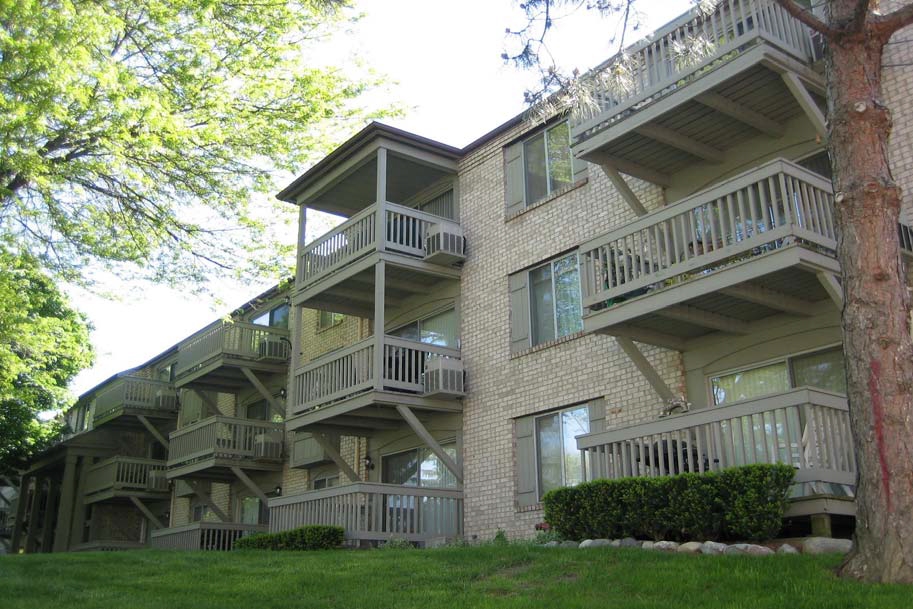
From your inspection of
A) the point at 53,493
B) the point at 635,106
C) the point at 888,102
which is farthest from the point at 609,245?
the point at 53,493

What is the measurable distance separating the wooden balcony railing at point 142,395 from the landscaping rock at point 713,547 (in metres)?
25.5

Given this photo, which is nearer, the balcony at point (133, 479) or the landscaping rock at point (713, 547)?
the landscaping rock at point (713, 547)

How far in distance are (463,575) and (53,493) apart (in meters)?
34.5

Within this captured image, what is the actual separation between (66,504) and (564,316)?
24971 mm

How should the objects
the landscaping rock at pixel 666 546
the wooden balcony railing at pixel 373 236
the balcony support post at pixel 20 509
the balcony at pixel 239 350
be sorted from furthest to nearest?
1. the balcony support post at pixel 20 509
2. the balcony at pixel 239 350
3. the wooden balcony railing at pixel 373 236
4. the landscaping rock at pixel 666 546

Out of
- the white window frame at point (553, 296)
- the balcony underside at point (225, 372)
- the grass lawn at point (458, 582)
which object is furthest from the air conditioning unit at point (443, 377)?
the balcony underside at point (225, 372)

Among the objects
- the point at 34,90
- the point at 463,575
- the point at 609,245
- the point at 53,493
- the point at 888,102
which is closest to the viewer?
the point at 463,575

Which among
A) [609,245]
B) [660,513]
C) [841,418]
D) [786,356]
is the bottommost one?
[660,513]

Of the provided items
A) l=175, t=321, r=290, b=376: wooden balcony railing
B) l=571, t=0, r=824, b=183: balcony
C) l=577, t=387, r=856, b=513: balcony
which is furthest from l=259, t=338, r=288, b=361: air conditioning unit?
l=577, t=387, r=856, b=513: balcony

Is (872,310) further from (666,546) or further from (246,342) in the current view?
(246,342)

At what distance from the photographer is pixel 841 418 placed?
11188 millimetres

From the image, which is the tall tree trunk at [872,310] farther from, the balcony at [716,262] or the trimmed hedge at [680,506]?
the balcony at [716,262]

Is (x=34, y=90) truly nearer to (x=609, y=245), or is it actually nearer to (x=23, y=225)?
(x=23, y=225)

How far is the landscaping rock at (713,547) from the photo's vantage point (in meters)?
10.4
